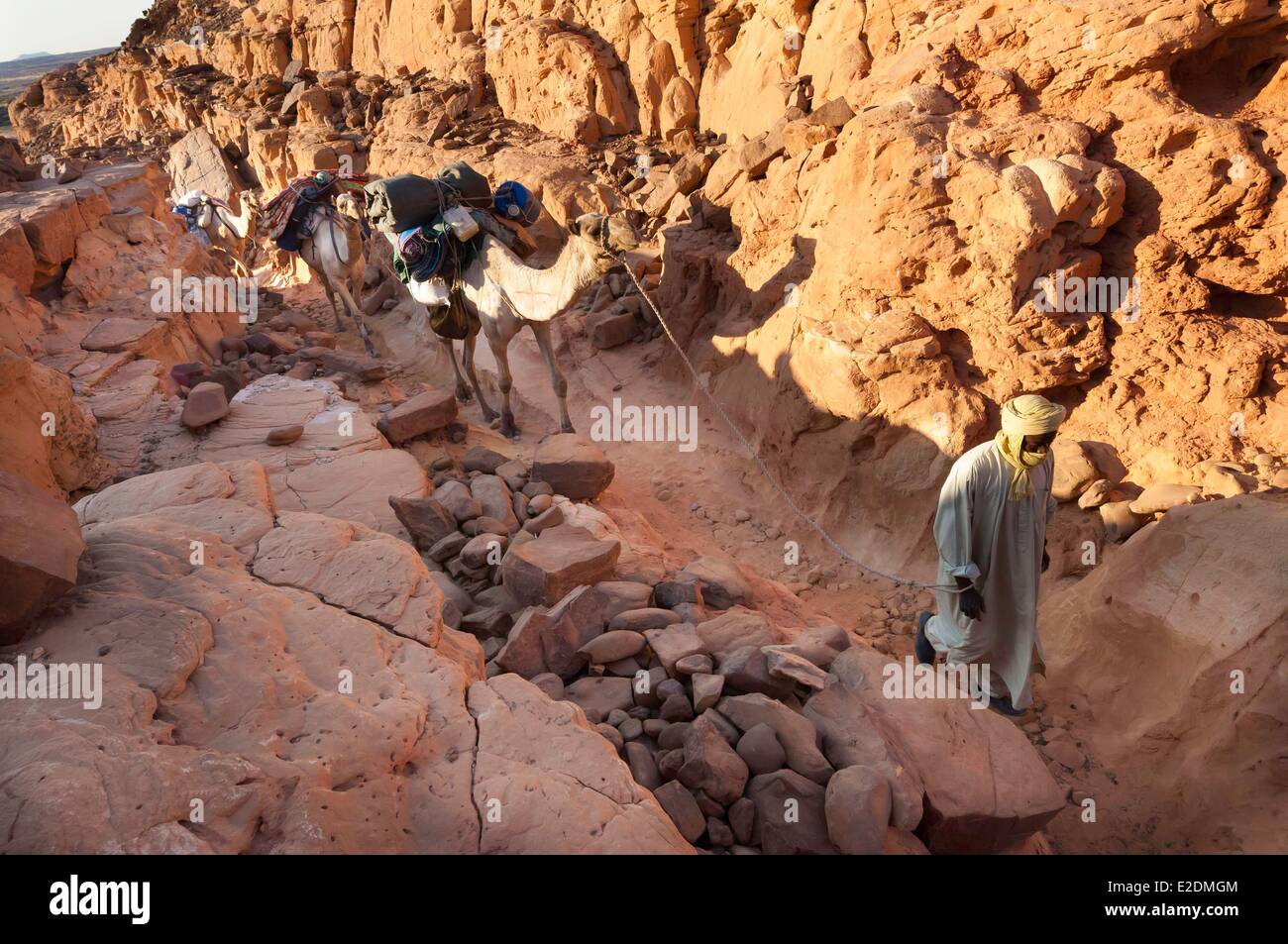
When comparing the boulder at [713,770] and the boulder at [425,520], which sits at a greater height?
the boulder at [425,520]

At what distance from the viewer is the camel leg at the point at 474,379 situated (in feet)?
28.7

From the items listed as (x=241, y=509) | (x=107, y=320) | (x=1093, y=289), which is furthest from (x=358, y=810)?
(x=107, y=320)

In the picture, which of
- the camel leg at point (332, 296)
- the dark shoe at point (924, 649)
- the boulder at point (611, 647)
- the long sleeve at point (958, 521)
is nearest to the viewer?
the long sleeve at point (958, 521)

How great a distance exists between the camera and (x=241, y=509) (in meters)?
4.55

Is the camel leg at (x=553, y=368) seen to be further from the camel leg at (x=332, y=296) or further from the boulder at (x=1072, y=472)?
the camel leg at (x=332, y=296)

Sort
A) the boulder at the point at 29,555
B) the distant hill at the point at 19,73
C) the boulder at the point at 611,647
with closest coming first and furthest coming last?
1. the boulder at the point at 29,555
2. the boulder at the point at 611,647
3. the distant hill at the point at 19,73

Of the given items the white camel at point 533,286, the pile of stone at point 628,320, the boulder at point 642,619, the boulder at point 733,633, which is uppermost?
the pile of stone at point 628,320

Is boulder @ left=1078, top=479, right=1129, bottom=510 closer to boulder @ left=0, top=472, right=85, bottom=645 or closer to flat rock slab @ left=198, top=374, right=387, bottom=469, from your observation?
flat rock slab @ left=198, top=374, right=387, bottom=469

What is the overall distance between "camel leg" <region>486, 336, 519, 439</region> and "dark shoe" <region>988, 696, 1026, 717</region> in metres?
5.47

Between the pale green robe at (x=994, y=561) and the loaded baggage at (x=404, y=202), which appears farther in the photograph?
the loaded baggage at (x=404, y=202)

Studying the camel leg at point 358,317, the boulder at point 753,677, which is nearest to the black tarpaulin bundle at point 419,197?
the camel leg at point 358,317

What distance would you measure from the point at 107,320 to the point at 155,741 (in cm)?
765

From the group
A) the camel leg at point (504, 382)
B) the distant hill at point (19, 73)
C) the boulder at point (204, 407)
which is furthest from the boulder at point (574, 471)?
the distant hill at point (19, 73)

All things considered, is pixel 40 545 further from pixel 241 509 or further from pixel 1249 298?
pixel 1249 298
